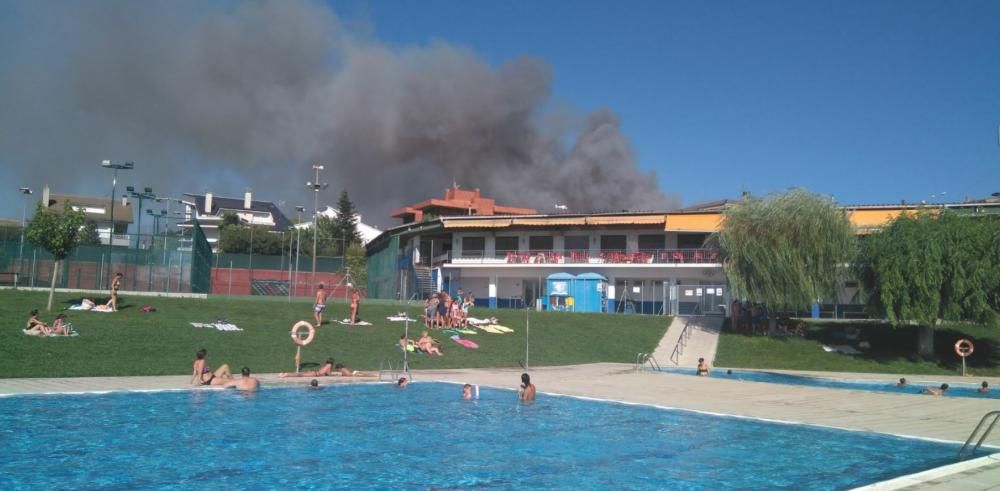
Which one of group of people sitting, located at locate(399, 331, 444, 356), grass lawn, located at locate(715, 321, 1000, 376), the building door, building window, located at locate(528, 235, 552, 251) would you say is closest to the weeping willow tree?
grass lawn, located at locate(715, 321, 1000, 376)

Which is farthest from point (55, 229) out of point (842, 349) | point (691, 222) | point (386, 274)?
point (691, 222)

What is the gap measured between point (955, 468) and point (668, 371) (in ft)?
61.6

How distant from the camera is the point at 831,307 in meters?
47.7

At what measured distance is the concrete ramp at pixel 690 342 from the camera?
108ft

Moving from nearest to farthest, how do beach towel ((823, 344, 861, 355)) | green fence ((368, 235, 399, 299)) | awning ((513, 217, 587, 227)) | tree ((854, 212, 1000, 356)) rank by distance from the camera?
tree ((854, 212, 1000, 356))
beach towel ((823, 344, 861, 355))
green fence ((368, 235, 399, 299))
awning ((513, 217, 587, 227))

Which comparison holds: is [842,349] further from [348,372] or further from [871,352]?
[348,372]

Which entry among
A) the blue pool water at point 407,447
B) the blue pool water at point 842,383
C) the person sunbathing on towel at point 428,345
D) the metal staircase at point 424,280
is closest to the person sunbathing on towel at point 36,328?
the blue pool water at point 407,447

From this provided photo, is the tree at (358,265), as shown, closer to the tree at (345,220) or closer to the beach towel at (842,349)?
the tree at (345,220)

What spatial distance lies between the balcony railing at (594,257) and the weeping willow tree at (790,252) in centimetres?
1209

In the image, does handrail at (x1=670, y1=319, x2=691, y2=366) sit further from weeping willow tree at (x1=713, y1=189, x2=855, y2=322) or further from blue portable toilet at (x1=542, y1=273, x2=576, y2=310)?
blue portable toilet at (x1=542, y1=273, x2=576, y2=310)

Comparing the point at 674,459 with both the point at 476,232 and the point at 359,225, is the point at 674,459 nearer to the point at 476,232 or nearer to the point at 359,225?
the point at 476,232

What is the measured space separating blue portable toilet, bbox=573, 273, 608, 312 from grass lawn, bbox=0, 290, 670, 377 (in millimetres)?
12130

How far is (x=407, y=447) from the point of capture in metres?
13.3

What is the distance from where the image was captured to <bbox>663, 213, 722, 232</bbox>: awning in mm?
51781
